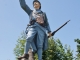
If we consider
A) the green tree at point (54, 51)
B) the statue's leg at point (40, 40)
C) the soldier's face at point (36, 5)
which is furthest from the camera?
the green tree at point (54, 51)

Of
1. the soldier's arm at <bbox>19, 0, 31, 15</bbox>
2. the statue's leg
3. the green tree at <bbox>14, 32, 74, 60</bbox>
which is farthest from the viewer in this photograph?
the green tree at <bbox>14, 32, 74, 60</bbox>

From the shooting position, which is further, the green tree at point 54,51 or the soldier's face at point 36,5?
the green tree at point 54,51

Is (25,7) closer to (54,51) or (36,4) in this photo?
(36,4)

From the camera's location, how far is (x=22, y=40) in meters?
22.8

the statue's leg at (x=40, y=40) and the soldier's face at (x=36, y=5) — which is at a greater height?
the soldier's face at (x=36, y=5)

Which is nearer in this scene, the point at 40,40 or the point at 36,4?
the point at 40,40

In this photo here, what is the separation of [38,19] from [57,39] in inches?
693

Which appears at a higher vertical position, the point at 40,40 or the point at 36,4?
the point at 36,4

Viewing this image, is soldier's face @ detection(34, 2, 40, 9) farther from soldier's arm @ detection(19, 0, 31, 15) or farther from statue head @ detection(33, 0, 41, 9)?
soldier's arm @ detection(19, 0, 31, 15)

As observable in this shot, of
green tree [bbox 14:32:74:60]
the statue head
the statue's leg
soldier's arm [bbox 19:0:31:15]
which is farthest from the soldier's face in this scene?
green tree [bbox 14:32:74:60]

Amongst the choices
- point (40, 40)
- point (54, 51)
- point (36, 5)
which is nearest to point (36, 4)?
point (36, 5)

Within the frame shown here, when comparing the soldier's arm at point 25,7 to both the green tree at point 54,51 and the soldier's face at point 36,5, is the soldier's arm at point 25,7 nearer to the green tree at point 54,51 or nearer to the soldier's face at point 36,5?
the soldier's face at point 36,5

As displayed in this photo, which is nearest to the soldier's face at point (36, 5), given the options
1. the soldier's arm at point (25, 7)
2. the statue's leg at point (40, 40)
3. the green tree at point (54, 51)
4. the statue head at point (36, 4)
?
the statue head at point (36, 4)

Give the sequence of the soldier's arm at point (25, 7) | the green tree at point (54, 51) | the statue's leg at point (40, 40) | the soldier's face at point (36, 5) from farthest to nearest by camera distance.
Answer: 1. the green tree at point (54, 51)
2. the soldier's face at point (36, 5)
3. the soldier's arm at point (25, 7)
4. the statue's leg at point (40, 40)
